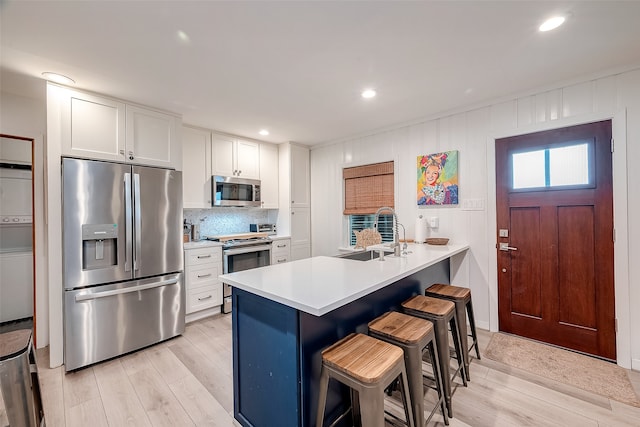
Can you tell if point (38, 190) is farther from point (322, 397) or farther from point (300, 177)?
point (322, 397)

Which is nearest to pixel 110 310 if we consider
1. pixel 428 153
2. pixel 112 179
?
pixel 112 179

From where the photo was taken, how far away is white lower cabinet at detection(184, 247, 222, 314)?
316cm

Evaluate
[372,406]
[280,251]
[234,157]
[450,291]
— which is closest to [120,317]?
[280,251]

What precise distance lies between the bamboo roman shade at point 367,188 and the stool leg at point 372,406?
112 inches

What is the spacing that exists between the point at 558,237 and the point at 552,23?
71.0 inches

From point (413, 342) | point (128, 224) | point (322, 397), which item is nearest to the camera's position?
point (322, 397)

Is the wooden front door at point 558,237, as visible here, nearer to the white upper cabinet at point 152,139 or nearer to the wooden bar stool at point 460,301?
the wooden bar stool at point 460,301

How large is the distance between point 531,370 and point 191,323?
3.45m

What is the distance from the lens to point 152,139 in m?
2.83

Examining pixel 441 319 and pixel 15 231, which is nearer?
pixel 441 319

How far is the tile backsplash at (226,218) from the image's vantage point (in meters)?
3.84

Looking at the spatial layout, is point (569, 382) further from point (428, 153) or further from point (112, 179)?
point (112, 179)

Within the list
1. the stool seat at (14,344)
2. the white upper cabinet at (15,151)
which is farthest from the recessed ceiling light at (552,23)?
the white upper cabinet at (15,151)

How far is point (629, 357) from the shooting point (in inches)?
86.0
